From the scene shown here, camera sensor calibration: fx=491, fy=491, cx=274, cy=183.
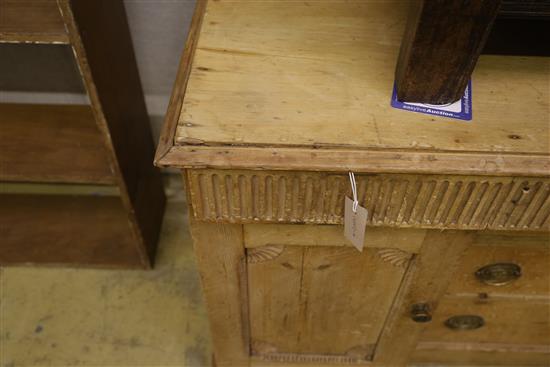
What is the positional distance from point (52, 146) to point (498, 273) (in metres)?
1.09

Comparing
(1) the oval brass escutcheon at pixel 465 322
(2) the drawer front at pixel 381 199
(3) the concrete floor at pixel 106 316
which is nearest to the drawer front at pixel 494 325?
(1) the oval brass escutcheon at pixel 465 322

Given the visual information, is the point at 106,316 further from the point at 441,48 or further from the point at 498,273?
the point at 441,48

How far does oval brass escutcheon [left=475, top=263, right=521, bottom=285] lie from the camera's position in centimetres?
92

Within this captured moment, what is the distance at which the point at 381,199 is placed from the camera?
0.71 meters

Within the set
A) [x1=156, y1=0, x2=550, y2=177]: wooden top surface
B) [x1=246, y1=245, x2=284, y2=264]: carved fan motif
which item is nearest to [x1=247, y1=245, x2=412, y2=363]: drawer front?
[x1=246, y1=245, x2=284, y2=264]: carved fan motif

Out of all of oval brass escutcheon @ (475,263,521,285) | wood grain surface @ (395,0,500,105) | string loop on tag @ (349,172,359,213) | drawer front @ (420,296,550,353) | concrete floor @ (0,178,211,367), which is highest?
wood grain surface @ (395,0,500,105)

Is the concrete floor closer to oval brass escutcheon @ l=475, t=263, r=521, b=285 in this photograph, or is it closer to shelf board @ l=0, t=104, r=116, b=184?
shelf board @ l=0, t=104, r=116, b=184

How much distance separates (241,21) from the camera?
2.78 feet

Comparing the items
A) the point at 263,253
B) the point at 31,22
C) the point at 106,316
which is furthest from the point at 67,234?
the point at 263,253

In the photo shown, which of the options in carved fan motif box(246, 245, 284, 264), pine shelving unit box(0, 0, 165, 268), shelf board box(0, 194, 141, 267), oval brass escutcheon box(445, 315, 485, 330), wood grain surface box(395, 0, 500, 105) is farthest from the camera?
shelf board box(0, 194, 141, 267)

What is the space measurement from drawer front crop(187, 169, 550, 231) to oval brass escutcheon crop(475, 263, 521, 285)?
0.20 m

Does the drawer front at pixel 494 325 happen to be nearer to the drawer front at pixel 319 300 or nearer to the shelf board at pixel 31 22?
the drawer front at pixel 319 300

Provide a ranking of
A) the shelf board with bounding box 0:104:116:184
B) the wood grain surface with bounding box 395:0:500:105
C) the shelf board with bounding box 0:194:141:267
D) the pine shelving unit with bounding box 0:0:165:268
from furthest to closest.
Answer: the shelf board with bounding box 0:194:141:267, the shelf board with bounding box 0:104:116:184, the pine shelving unit with bounding box 0:0:165:268, the wood grain surface with bounding box 395:0:500:105

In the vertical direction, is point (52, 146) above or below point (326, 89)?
below
